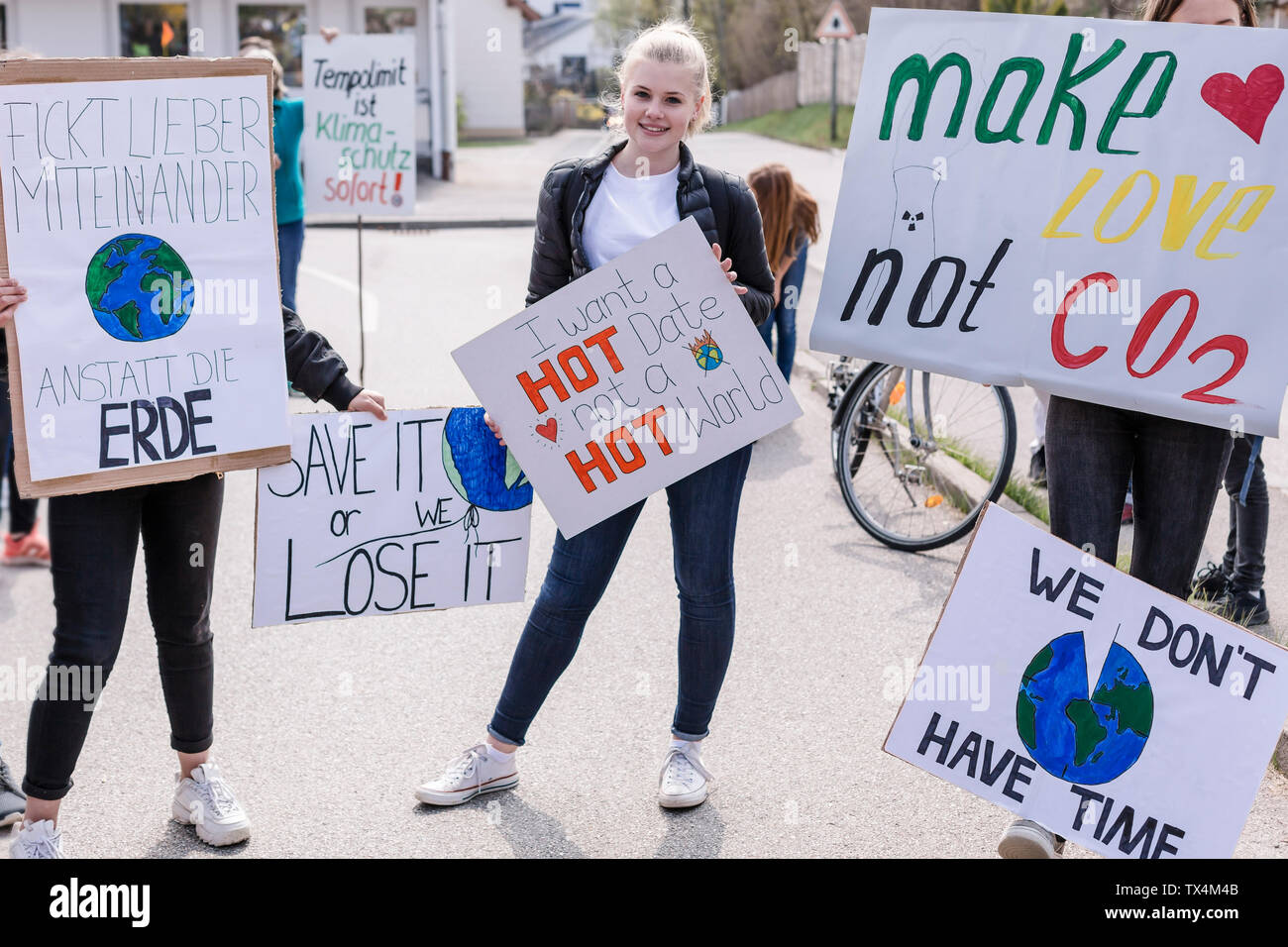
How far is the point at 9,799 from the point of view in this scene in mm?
3559

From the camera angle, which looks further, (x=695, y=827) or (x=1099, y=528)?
(x=695, y=827)

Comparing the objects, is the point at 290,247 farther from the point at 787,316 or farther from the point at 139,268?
the point at 139,268

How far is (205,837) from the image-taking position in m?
3.41

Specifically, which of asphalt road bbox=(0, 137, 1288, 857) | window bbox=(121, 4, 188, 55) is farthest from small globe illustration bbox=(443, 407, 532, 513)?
window bbox=(121, 4, 188, 55)

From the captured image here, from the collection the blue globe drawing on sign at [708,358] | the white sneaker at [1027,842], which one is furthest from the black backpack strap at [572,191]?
the white sneaker at [1027,842]

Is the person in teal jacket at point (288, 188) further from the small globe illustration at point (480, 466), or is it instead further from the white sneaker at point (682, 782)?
the white sneaker at point (682, 782)

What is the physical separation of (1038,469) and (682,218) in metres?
3.66

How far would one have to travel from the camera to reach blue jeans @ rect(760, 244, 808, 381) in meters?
7.23

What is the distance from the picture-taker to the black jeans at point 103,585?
3.10 meters

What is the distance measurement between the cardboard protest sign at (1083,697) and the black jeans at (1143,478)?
137 mm

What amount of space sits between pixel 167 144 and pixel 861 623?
2908 millimetres

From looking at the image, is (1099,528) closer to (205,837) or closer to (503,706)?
(503,706)

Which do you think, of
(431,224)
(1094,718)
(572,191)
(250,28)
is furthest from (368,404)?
(250,28)

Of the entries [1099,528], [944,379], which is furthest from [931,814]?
[944,379]
